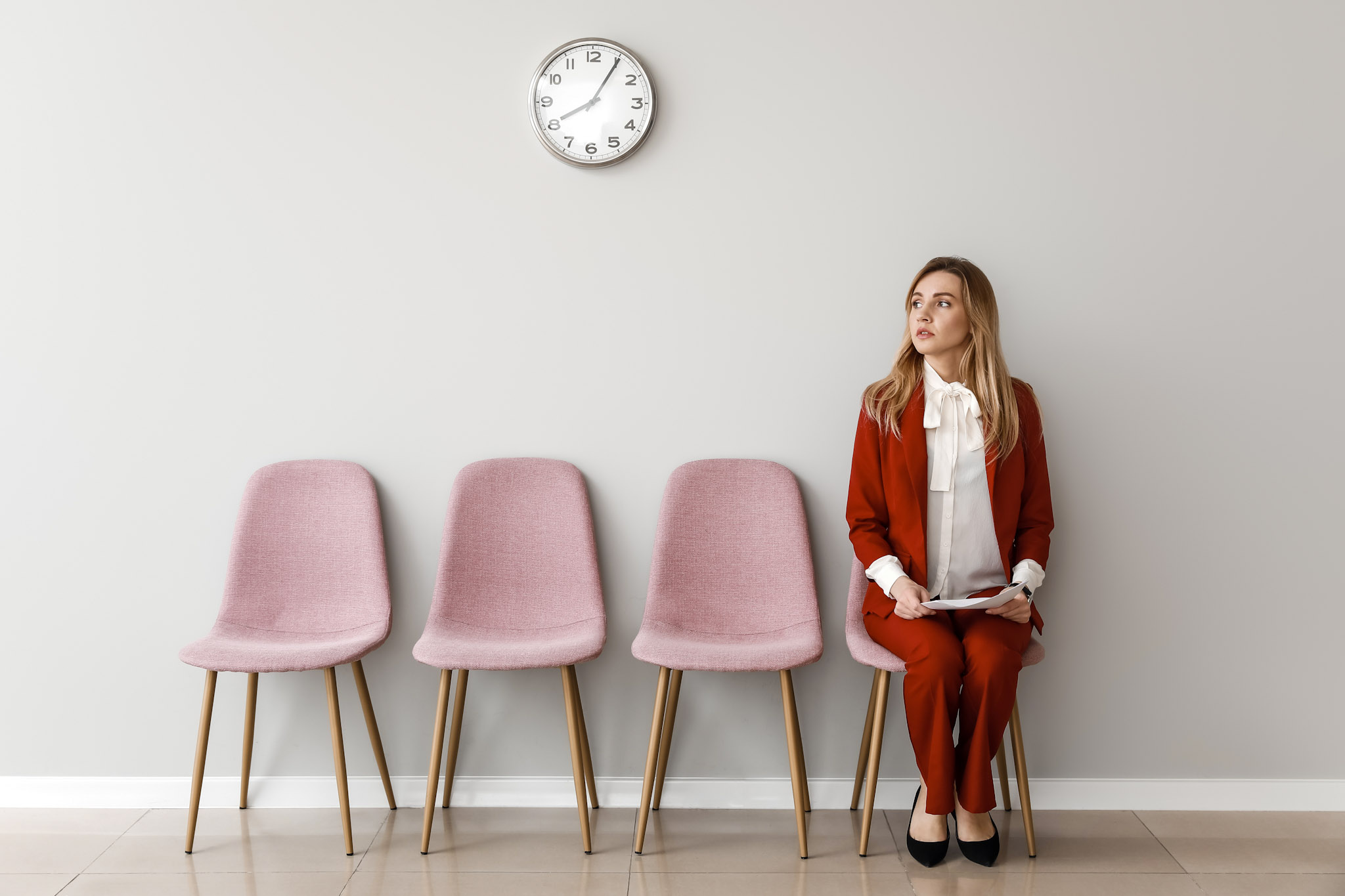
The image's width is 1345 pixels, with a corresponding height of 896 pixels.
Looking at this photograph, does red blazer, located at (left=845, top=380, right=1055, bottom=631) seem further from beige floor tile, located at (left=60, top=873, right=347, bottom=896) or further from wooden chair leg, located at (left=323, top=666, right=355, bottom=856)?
beige floor tile, located at (left=60, top=873, right=347, bottom=896)

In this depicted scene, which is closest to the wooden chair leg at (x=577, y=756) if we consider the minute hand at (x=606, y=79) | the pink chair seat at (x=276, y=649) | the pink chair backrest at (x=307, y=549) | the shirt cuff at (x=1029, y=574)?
the pink chair seat at (x=276, y=649)

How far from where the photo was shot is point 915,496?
2092 millimetres

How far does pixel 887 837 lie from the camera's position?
217 centimetres

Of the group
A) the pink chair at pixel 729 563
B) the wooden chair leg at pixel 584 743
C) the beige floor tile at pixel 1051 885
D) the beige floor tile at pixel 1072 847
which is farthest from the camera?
the pink chair at pixel 729 563

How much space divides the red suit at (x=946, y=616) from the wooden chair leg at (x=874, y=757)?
0.06m

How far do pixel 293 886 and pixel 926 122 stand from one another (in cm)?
239

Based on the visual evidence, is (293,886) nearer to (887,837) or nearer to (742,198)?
(887,837)

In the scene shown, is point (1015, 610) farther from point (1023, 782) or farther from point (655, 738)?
point (655, 738)

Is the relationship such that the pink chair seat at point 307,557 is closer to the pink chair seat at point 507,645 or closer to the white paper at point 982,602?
the pink chair seat at point 507,645

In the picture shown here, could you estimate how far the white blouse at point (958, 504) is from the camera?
2.10 m

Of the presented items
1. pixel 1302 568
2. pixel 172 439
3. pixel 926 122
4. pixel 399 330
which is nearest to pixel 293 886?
pixel 172 439

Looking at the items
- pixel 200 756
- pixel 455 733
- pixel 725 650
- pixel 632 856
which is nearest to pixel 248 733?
pixel 200 756

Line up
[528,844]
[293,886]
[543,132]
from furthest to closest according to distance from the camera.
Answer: [543,132] < [528,844] < [293,886]

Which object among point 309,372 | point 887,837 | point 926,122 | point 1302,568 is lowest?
point 887,837
